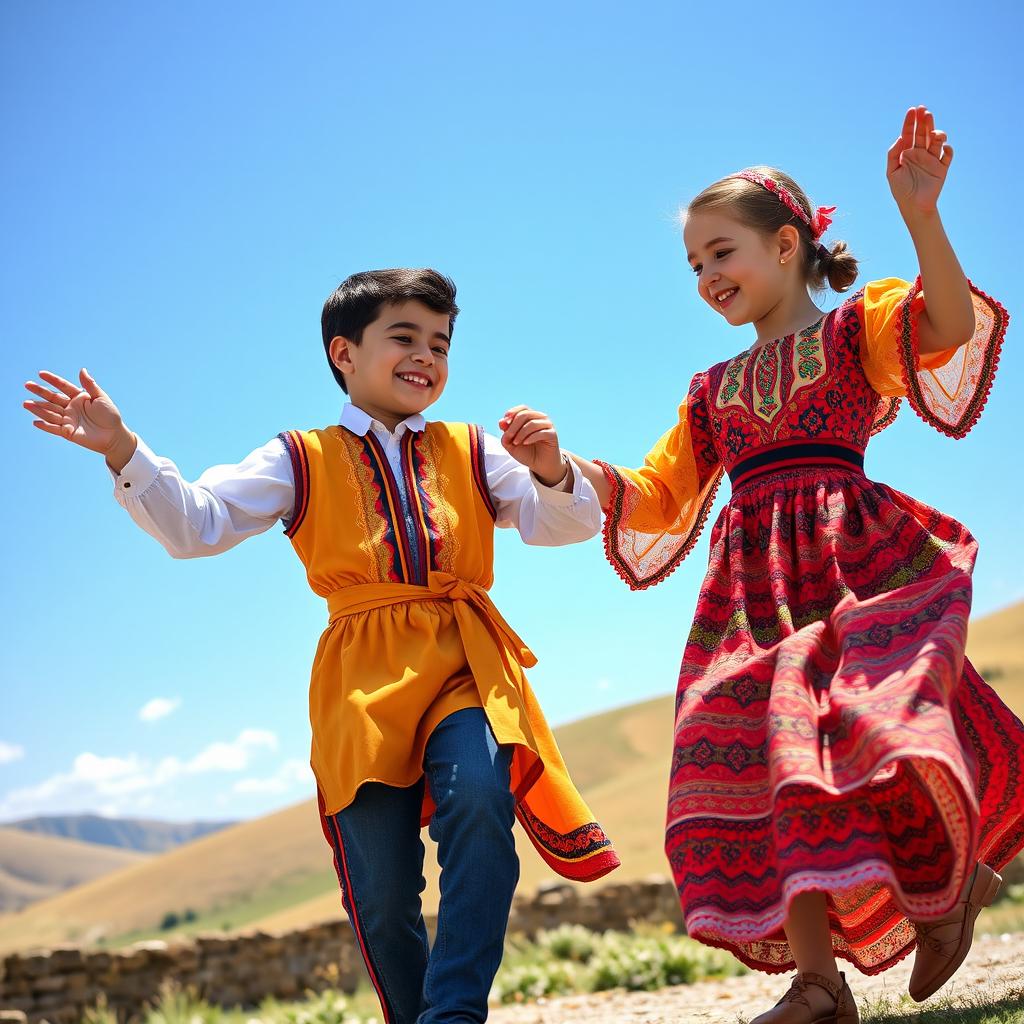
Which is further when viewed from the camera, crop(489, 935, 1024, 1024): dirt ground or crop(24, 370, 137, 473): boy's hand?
crop(489, 935, 1024, 1024): dirt ground

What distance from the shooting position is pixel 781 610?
327 centimetres

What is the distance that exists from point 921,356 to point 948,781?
1281 millimetres

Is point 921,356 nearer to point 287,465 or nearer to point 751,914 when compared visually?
point 751,914

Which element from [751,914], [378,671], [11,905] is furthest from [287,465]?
[11,905]

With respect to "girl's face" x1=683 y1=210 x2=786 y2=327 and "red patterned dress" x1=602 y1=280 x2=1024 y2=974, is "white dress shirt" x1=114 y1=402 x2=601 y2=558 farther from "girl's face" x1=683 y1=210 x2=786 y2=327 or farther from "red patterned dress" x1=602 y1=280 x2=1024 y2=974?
"girl's face" x1=683 y1=210 x2=786 y2=327

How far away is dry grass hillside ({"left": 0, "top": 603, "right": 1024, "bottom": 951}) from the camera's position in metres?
38.8

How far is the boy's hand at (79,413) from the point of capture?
330 centimetres

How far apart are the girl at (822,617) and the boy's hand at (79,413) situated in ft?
4.80

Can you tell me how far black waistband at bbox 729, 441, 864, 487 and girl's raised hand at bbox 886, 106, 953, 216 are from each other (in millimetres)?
707

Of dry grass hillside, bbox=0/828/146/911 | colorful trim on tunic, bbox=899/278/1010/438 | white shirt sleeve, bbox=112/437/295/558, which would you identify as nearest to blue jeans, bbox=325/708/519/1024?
white shirt sleeve, bbox=112/437/295/558

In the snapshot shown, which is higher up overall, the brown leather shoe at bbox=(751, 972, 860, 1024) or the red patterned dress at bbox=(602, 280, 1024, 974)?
the red patterned dress at bbox=(602, 280, 1024, 974)

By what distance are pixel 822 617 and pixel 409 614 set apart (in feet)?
3.82

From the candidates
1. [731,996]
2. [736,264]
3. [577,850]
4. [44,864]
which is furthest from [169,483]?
[44,864]

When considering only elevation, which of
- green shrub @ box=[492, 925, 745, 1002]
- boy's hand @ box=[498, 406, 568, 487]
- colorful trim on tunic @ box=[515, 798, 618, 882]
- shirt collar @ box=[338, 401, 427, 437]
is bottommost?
green shrub @ box=[492, 925, 745, 1002]
